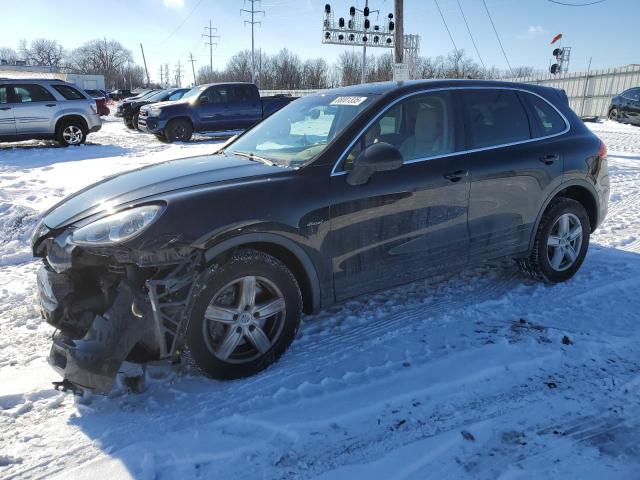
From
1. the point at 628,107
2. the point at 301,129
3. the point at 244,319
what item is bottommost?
the point at 244,319

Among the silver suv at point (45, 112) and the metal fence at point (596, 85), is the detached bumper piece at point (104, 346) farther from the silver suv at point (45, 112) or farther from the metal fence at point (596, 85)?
the metal fence at point (596, 85)

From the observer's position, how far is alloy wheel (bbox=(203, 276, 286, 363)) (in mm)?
2895

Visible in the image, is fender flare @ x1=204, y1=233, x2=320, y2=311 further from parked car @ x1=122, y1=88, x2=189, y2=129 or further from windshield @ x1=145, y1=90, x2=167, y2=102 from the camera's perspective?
windshield @ x1=145, y1=90, x2=167, y2=102

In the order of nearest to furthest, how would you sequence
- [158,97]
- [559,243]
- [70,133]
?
[559,243]
[70,133]
[158,97]

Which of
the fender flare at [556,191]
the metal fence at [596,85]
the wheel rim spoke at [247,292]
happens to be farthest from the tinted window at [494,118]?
the metal fence at [596,85]

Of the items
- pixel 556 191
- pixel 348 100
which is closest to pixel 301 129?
pixel 348 100

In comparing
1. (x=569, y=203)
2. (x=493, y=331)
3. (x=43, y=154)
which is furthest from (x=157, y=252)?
(x=43, y=154)

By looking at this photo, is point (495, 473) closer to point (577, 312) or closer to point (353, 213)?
point (353, 213)

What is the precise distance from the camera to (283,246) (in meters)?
3.04

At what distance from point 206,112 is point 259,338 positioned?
14.2 metres

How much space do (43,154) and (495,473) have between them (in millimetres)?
13476

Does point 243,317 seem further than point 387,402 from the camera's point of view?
Yes

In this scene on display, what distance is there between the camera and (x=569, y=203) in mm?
4473

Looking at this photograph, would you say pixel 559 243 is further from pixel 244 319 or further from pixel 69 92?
pixel 69 92
